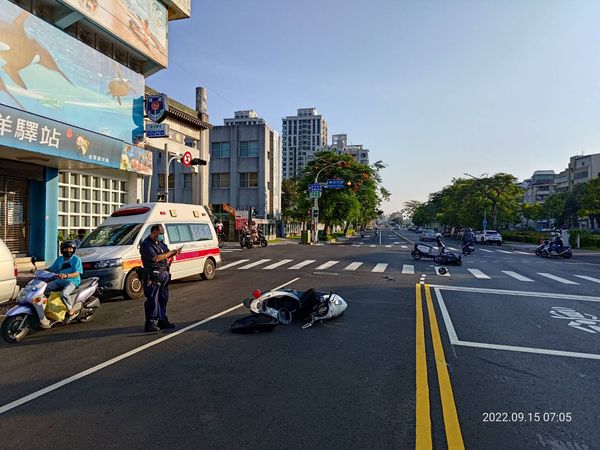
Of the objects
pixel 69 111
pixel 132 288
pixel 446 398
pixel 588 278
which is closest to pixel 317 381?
pixel 446 398

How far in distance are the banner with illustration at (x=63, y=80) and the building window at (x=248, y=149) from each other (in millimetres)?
32083

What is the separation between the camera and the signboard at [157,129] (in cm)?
1989

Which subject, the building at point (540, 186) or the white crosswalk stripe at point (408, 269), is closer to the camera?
the white crosswalk stripe at point (408, 269)

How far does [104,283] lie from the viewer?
9750mm

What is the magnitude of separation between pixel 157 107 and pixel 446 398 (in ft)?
64.3

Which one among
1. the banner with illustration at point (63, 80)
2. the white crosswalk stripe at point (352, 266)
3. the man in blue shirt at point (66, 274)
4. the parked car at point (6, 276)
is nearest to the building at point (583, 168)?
the white crosswalk stripe at point (352, 266)

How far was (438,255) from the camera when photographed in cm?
1983

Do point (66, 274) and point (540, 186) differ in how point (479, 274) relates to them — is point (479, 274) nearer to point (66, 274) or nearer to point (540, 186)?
point (66, 274)

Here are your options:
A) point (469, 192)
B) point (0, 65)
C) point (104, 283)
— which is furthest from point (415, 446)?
point (469, 192)

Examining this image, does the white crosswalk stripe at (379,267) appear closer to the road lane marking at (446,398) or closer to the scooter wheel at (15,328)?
the road lane marking at (446,398)

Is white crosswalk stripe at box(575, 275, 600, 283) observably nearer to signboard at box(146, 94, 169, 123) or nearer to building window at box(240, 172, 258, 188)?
signboard at box(146, 94, 169, 123)

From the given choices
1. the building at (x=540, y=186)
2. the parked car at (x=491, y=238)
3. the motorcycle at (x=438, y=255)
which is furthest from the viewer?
the building at (x=540, y=186)

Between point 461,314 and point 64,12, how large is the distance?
17.7 metres

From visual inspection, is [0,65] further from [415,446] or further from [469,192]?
[469,192]
